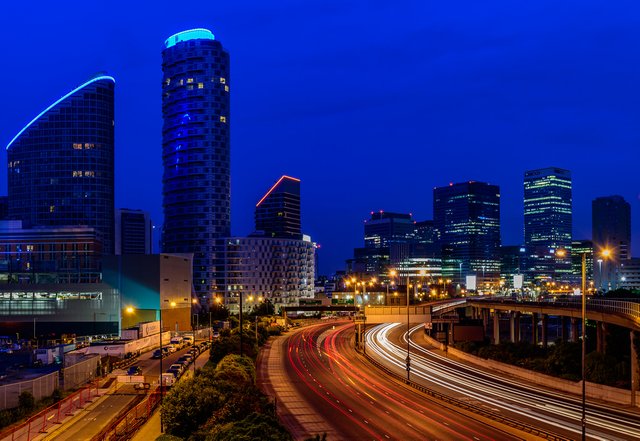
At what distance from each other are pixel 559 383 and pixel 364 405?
21.8 metres

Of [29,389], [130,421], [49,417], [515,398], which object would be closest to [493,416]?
[515,398]

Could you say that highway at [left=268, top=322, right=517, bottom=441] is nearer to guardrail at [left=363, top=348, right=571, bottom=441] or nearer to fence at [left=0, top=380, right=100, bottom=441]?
guardrail at [left=363, top=348, right=571, bottom=441]

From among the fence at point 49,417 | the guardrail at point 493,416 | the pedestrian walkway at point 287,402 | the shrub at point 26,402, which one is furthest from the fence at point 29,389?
the guardrail at point 493,416

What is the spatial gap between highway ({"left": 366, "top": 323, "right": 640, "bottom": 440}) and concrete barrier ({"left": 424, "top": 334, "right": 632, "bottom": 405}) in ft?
4.54

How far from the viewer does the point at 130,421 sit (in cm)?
4853

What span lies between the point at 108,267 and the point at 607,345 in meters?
90.6

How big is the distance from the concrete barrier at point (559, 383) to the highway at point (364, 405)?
46.4ft

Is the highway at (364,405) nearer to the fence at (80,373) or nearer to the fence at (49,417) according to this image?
the fence at (49,417)

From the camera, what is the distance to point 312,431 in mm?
46344

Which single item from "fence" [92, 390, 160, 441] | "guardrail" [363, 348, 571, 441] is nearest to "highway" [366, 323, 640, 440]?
"guardrail" [363, 348, 571, 441]

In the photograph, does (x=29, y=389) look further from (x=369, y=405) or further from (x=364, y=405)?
(x=369, y=405)

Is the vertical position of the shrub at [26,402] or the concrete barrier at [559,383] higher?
the shrub at [26,402]

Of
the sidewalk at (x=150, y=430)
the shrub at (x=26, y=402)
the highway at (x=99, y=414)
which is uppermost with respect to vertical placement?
the shrub at (x=26, y=402)

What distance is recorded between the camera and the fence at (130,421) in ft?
141
